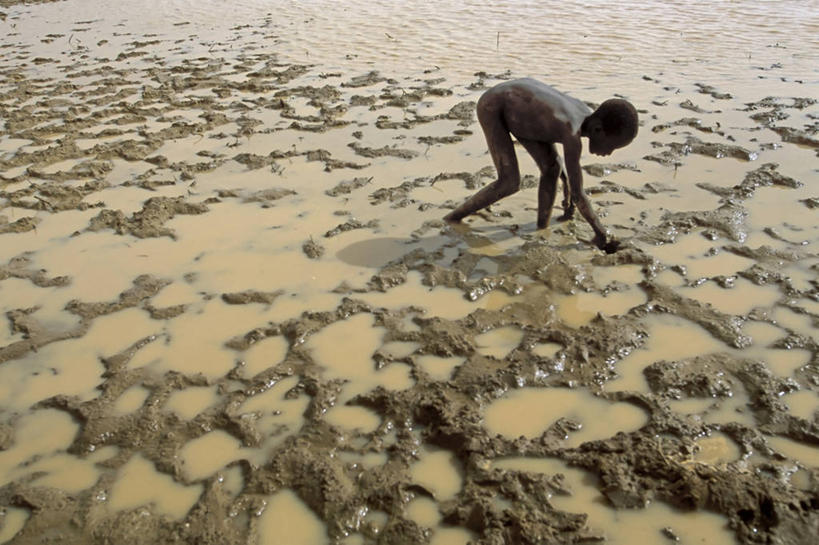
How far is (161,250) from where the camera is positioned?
4.20 metres

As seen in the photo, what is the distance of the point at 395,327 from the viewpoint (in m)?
3.39

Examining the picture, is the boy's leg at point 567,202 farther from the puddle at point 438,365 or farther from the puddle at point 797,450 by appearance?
the puddle at point 797,450

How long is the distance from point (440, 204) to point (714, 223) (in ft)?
6.15

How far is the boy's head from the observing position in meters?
3.43

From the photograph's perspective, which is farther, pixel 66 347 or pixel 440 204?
pixel 440 204

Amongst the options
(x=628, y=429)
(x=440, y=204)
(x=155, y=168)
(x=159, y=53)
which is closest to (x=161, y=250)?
(x=155, y=168)

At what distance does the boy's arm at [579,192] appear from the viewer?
11.8 ft

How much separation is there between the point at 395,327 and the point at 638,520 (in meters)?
1.56

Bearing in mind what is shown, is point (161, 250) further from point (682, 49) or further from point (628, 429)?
point (682, 49)

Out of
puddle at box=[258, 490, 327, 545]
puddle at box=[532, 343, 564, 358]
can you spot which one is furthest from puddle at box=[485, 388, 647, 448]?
puddle at box=[258, 490, 327, 545]

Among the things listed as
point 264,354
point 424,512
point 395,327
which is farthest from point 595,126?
point 424,512

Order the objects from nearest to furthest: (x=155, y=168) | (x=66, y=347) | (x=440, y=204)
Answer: (x=66, y=347) < (x=440, y=204) < (x=155, y=168)

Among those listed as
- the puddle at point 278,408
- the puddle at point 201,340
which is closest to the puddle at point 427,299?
the puddle at point 201,340

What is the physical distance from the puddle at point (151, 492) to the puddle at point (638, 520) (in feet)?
4.57
